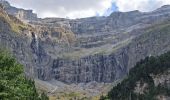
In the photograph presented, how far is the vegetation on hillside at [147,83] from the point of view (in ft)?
406

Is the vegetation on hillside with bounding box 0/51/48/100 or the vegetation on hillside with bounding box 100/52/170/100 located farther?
the vegetation on hillside with bounding box 100/52/170/100

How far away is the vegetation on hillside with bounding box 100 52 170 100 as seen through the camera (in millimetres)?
123688

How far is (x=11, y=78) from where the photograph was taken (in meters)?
35.8

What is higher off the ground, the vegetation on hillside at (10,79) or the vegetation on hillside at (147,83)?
the vegetation on hillside at (10,79)

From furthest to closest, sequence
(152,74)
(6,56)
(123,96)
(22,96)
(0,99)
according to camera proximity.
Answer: (152,74) → (123,96) → (6,56) → (22,96) → (0,99)

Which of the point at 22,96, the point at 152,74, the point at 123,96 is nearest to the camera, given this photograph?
the point at 22,96

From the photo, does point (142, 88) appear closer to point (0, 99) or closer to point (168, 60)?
point (168, 60)

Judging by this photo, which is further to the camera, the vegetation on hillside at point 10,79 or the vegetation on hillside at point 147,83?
the vegetation on hillside at point 147,83

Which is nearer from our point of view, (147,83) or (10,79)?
(10,79)

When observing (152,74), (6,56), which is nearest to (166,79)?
(152,74)

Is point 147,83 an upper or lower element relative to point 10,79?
lower

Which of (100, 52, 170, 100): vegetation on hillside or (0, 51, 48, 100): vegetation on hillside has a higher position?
(0, 51, 48, 100): vegetation on hillside

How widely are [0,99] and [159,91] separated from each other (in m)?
97.6

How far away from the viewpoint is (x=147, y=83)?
13162 cm
